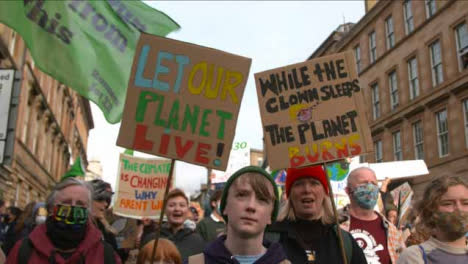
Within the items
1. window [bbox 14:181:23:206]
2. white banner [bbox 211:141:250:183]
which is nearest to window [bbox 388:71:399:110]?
white banner [bbox 211:141:250:183]

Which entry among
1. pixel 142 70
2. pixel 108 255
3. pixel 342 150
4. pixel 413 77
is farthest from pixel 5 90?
pixel 413 77

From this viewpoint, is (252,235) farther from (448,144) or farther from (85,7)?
(448,144)

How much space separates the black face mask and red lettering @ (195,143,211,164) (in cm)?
82

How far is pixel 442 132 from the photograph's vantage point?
21.7 m

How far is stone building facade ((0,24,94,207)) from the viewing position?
18.1 m

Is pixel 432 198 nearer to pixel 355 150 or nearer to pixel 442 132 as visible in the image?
pixel 355 150

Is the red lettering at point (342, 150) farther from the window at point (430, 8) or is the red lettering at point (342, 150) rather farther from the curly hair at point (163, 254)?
the window at point (430, 8)

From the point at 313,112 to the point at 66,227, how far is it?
6.14 ft

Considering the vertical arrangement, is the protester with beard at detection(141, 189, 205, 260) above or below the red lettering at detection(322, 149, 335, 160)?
below

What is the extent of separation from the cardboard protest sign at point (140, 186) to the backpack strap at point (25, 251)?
3935 mm

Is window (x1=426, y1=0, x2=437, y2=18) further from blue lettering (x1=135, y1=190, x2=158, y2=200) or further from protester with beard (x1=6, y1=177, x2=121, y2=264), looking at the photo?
protester with beard (x1=6, y1=177, x2=121, y2=264)

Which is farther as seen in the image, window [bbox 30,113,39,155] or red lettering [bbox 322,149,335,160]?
window [bbox 30,113,39,155]

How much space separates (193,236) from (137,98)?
206 centimetres

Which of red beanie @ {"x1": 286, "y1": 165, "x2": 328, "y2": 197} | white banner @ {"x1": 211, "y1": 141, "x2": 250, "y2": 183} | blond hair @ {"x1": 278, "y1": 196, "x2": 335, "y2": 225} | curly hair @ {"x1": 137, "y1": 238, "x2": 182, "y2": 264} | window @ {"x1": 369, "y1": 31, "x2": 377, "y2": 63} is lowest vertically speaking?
curly hair @ {"x1": 137, "y1": 238, "x2": 182, "y2": 264}
